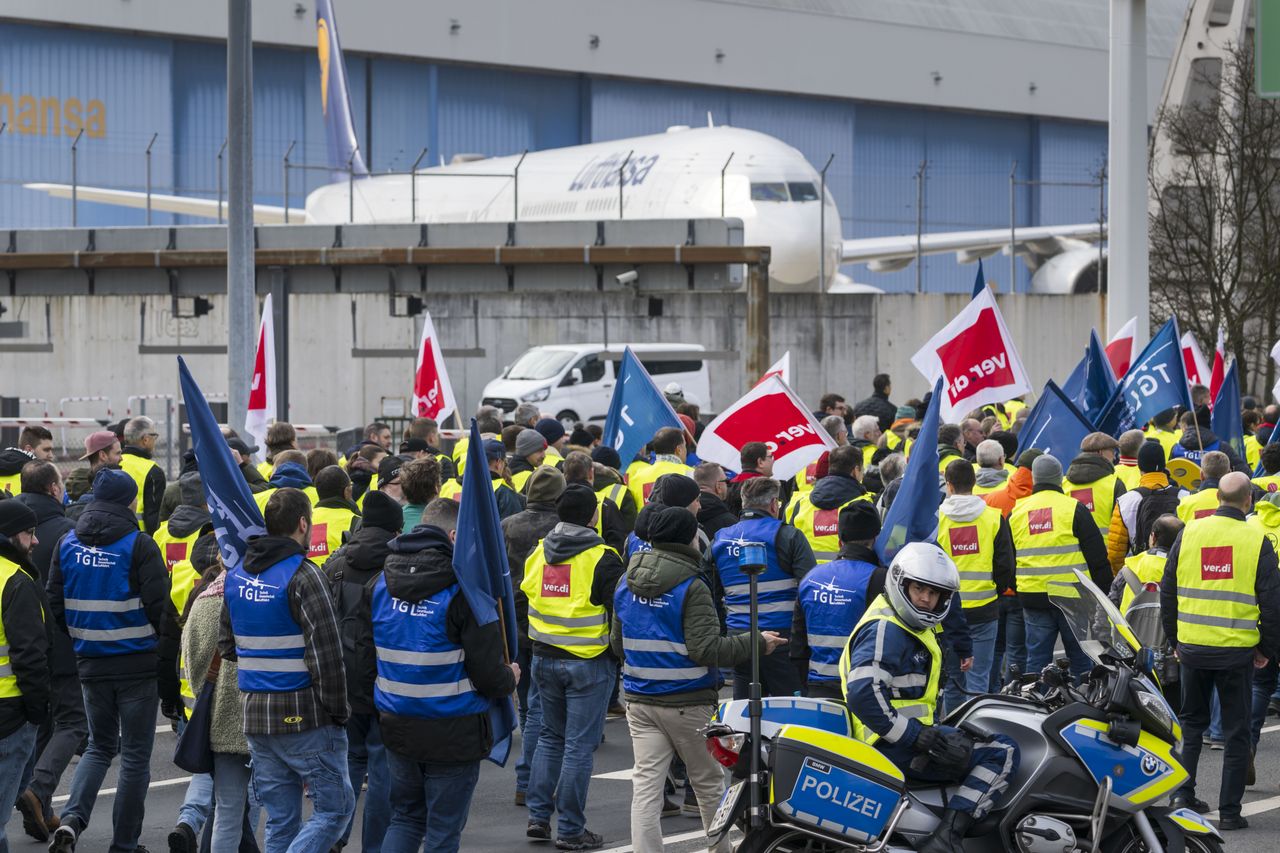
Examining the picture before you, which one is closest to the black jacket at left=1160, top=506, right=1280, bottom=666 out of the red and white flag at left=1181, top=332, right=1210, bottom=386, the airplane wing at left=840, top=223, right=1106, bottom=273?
the red and white flag at left=1181, top=332, right=1210, bottom=386

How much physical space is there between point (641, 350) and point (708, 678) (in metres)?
23.6

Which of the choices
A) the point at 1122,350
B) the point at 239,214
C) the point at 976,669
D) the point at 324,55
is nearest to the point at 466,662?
the point at 976,669

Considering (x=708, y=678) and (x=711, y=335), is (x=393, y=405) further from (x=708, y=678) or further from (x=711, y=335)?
(x=708, y=678)

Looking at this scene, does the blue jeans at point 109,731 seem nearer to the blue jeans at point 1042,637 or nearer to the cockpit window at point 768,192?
the blue jeans at point 1042,637

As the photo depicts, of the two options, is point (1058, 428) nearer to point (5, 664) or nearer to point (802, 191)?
point (5, 664)

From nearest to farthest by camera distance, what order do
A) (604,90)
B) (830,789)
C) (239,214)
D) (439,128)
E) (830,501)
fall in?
(830,789) < (830,501) < (239,214) < (439,128) < (604,90)

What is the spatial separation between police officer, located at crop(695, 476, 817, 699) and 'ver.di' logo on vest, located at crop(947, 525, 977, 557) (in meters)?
1.95

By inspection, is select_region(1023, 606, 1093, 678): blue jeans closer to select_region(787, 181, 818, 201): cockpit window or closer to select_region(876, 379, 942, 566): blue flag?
select_region(876, 379, 942, 566): blue flag

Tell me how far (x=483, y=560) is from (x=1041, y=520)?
5.18 meters

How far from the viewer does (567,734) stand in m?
9.07

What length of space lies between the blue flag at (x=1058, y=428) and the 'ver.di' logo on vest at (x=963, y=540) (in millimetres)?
3232

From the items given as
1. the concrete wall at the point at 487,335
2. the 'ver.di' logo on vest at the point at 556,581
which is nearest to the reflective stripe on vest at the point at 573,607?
the 'ver.di' logo on vest at the point at 556,581

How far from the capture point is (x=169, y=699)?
857 cm

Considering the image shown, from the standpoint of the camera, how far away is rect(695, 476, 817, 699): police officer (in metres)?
9.34
